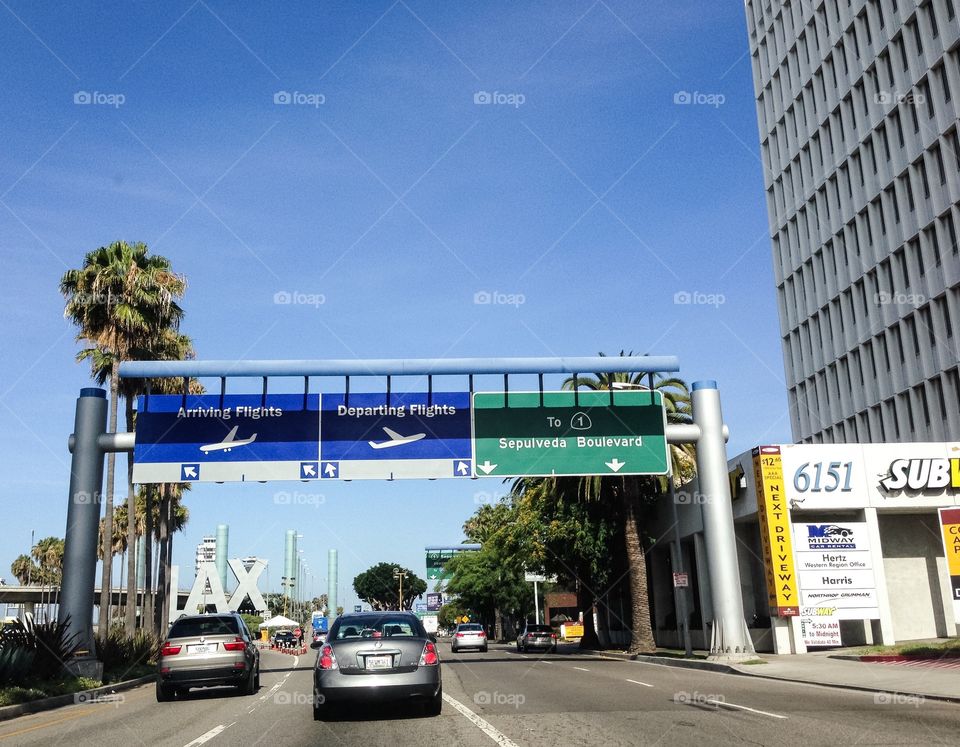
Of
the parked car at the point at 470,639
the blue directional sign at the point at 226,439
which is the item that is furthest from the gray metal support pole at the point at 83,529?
the parked car at the point at 470,639

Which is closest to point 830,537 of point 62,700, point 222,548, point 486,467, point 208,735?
point 486,467

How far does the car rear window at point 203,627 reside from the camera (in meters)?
17.1

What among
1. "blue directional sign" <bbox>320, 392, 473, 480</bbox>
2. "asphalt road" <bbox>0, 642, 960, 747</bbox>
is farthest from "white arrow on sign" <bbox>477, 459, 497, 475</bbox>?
"asphalt road" <bbox>0, 642, 960, 747</bbox>

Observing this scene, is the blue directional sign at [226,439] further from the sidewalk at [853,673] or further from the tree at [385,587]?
the tree at [385,587]

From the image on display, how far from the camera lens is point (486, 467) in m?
25.6

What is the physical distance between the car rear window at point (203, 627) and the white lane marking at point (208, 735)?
4641 millimetres

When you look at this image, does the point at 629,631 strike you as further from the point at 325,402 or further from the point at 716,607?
the point at 325,402

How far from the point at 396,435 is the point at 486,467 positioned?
2.66 metres

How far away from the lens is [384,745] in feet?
32.6

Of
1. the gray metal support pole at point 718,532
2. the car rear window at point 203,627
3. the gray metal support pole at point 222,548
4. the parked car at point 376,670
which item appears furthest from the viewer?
the gray metal support pole at point 222,548

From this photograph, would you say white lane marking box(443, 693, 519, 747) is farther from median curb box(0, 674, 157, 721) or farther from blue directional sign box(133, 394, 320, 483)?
blue directional sign box(133, 394, 320, 483)

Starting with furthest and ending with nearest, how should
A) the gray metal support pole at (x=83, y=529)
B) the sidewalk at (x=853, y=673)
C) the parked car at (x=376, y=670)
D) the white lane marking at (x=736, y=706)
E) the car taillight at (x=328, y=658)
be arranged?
the gray metal support pole at (x=83, y=529), the sidewalk at (x=853, y=673), the white lane marking at (x=736, y=706), the car taillight at (x=328, y=658), the parked car at (x=376, y=670)

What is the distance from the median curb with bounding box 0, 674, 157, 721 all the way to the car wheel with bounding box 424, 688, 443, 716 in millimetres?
7561

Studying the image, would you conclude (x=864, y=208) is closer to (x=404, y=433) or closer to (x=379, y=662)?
(x=404, y=433)
